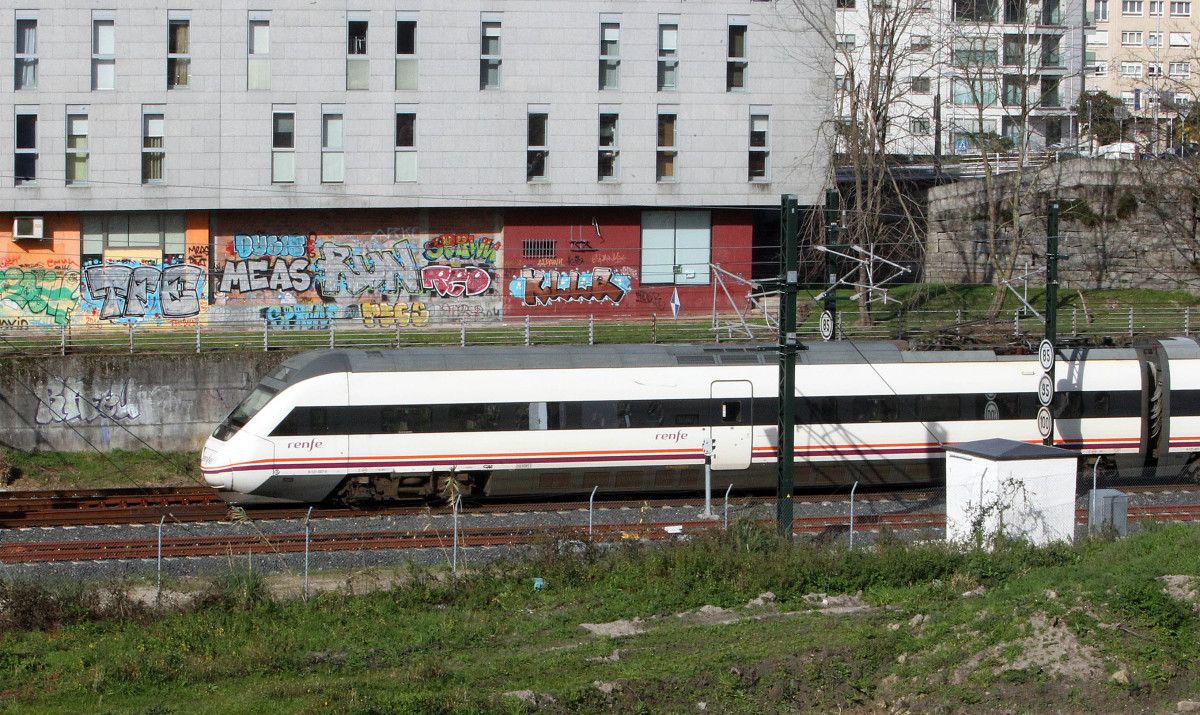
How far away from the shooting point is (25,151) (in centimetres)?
3412

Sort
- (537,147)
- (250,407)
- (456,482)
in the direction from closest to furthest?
(250,407) → (456,482) → (537,147)

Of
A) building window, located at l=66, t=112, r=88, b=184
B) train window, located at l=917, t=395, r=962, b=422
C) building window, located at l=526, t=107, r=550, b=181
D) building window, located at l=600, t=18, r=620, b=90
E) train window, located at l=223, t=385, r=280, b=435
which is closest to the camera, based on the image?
train window, located at l=223, t=385, r=280, b=435

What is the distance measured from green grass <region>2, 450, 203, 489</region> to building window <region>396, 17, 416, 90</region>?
1267cm

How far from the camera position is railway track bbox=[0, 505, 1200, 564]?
1800 centimetres

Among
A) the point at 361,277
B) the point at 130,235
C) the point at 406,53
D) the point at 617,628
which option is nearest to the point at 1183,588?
the point at 617,628

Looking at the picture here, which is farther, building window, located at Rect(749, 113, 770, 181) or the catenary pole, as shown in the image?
building window, located at Rect(749, 113, 770, 181)

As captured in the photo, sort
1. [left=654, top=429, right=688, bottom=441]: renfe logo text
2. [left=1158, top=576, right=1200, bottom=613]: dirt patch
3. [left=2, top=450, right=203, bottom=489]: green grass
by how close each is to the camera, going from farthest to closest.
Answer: [left=2, top=450, right=203, bottom=489]: green grass
[left=654, top=429, right=688, bottom=441]: renfe logo text
[left=1158, top=576, right=1200, bottom=613]: dirt patch

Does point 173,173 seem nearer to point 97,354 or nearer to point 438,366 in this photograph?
point 97,354

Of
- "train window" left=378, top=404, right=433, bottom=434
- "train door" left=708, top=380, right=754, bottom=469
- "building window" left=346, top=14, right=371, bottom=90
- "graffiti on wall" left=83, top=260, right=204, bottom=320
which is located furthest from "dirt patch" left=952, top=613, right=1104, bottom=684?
"graffiti on wall" left=83, top=260, right=204, bottom=320

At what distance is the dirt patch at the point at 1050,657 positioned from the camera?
11836mm

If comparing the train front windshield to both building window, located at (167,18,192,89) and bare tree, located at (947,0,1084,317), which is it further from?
building window, located at (167,18,192,89)

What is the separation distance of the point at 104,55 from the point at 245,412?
17.5m

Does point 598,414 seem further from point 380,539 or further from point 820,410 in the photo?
point 380,539

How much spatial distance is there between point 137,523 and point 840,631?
12.5 metres
